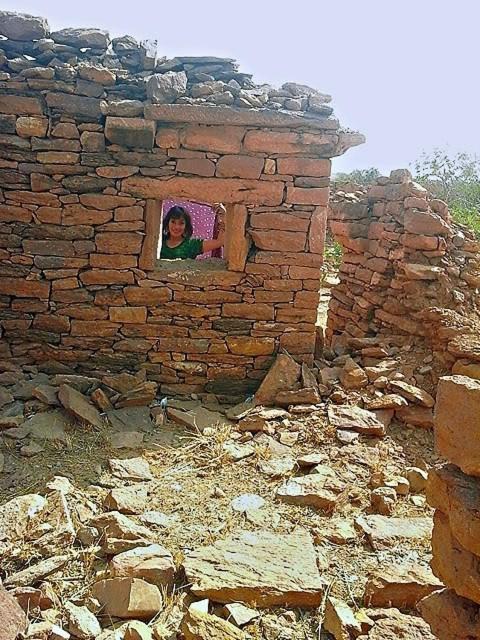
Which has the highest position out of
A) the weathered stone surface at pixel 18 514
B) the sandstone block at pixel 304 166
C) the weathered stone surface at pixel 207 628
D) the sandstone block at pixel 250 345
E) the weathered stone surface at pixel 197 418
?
the sandstone block at pixel 304 166

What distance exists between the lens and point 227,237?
5078 millimetres

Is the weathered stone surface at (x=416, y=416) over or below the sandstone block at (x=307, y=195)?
below

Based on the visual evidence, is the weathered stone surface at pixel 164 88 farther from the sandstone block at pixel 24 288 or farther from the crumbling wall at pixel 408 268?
the crumbling wall at pixel 408 268

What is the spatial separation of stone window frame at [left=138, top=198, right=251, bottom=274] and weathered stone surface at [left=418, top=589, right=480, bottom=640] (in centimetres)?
357

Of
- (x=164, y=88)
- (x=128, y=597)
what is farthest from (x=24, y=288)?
(x=128, y=597)

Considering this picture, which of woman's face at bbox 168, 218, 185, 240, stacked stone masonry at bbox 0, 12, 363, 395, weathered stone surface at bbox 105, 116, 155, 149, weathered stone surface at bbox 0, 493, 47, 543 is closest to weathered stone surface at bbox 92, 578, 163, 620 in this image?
weathered stone surface at bbox 0, 493, 47, 543

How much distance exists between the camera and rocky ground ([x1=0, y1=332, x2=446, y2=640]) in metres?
2.53

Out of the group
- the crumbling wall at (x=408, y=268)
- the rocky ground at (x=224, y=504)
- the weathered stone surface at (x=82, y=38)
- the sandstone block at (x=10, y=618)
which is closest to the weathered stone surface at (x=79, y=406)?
the rocky ground at (x=224, y=504)

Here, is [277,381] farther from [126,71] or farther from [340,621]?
[126,71]

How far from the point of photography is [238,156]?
15.9ft

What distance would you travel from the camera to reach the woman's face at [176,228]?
591cm

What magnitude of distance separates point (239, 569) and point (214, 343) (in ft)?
8.84

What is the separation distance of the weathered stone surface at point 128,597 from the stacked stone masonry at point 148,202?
8.87ft

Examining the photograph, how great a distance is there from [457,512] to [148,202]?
3897mm
